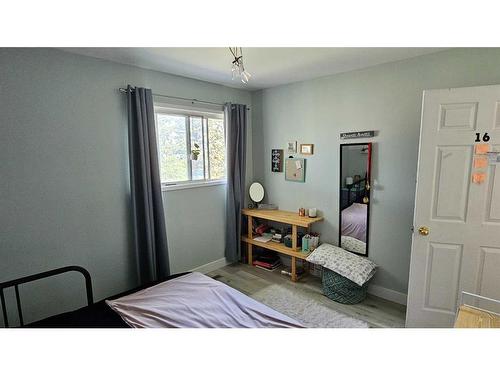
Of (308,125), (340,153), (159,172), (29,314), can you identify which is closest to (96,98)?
(159,172)

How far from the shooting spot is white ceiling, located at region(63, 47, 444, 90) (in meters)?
1.99

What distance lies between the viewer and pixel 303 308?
2.32 meters

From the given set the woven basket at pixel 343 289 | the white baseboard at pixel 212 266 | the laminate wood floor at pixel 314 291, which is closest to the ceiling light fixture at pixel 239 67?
the woven basket at pixel 343 289

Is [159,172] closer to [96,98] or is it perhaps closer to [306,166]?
[96,98]

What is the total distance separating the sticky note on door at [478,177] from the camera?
163 centimetres

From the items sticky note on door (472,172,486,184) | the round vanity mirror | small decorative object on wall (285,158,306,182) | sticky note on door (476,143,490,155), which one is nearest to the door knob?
sticky note on door (472,172,486,184)

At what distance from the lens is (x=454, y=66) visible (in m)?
1.97

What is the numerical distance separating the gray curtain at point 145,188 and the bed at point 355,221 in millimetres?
1969

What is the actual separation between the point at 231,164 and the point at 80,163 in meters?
1.63

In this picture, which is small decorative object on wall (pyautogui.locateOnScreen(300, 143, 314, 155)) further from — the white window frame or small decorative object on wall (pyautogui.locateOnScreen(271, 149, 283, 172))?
the white window frame

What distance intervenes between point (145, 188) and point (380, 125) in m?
2.38

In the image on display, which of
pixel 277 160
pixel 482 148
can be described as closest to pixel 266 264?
pixel 277 160

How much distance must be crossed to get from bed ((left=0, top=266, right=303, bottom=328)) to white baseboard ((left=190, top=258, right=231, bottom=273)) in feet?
4.36
